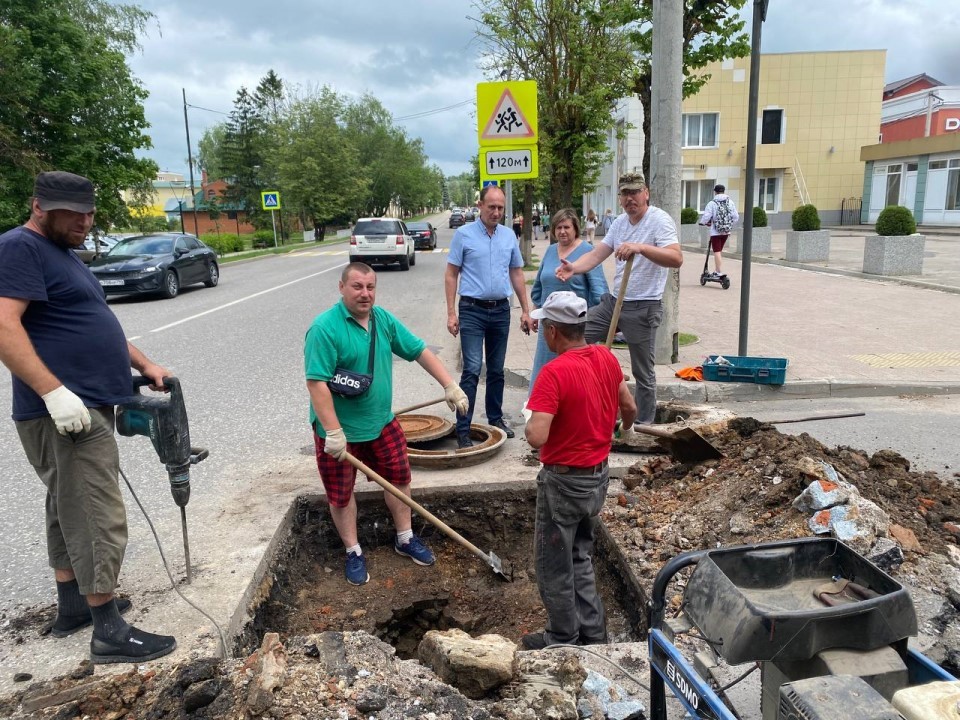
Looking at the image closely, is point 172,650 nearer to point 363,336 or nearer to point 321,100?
point 363,336

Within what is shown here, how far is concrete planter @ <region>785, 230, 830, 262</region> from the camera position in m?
18.8

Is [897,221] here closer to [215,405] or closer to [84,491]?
[215,405]

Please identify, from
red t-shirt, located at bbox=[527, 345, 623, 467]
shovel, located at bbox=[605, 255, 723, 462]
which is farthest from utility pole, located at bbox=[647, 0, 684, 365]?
red t-shirt, located at bbox=[527, 345, 623, 467]

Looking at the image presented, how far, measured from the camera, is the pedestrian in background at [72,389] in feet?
8.95

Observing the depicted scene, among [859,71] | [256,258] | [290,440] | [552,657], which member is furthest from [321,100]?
[552,657]

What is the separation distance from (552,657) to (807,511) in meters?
1.77

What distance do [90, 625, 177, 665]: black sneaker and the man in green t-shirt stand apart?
1.16 m

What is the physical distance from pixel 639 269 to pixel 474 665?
3.56m

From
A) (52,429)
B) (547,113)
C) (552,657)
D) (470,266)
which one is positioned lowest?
(552,657)

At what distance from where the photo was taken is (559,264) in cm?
539

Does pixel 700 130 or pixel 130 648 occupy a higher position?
pixel 700 130

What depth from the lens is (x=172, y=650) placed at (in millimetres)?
2990

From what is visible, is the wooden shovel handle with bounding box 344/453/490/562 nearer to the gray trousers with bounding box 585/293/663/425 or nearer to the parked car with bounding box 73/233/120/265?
the gray trousers with bounding box 585/293/663/425

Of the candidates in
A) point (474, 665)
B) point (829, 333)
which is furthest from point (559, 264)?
point (829, 333)
